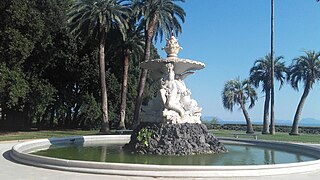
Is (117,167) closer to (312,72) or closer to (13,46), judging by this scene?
(13,46)

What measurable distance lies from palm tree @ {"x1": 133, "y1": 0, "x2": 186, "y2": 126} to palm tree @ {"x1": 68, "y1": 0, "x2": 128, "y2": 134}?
7.89ft

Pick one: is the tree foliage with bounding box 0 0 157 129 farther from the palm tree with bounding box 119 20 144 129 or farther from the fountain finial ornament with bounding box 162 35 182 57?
the fountain finial ornament with bounding box 162 35 182 57

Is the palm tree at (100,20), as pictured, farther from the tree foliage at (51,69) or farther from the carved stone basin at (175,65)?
the carved stone basin at (175,65)

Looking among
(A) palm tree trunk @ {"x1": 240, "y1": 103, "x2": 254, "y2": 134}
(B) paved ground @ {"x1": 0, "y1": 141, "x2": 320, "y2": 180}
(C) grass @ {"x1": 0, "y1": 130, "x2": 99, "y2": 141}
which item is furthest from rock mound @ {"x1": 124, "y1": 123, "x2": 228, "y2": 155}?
(A) palm tree trunk @ {"x1": 240, "y1": 103, "x2": 254, "y2": 134}

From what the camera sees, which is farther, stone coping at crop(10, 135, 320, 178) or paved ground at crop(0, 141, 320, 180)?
stone coping at crop(10, 135, 320, 178)

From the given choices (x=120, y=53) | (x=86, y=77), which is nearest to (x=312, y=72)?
(x=120, y=53)

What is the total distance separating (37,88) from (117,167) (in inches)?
1060

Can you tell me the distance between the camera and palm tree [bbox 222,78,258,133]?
190 ft

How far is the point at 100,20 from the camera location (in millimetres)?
31828

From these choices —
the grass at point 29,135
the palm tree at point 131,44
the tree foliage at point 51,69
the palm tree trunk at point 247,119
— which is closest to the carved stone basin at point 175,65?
the grass at point 29,135

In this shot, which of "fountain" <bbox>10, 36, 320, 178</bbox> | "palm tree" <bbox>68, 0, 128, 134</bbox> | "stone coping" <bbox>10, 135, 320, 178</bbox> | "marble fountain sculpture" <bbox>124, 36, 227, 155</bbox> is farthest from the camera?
"palm tree" <bbox>68, 0, 128, 134</bbox>

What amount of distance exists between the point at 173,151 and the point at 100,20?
20255 millimetres

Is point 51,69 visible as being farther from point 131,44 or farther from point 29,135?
point 29,135

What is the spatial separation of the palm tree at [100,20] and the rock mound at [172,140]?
689 inches
